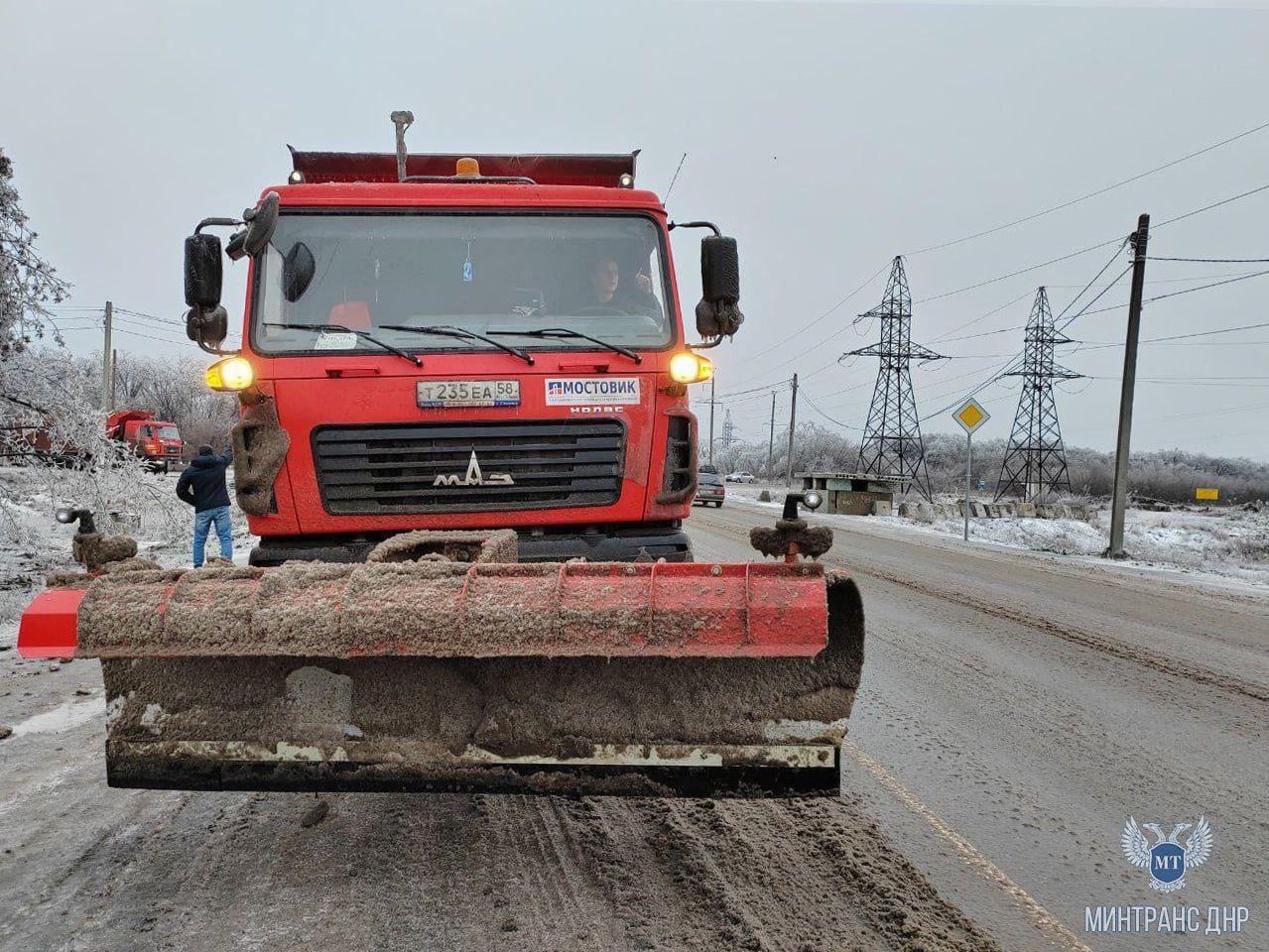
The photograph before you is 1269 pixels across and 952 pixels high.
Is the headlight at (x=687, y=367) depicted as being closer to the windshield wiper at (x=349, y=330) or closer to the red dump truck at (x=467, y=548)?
the red dump truck at (x=467, y=548)

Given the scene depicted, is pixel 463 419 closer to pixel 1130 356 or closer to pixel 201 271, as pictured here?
pixel 201 271

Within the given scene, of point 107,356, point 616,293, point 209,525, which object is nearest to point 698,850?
point 616,293

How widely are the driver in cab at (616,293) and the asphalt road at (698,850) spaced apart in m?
2.39

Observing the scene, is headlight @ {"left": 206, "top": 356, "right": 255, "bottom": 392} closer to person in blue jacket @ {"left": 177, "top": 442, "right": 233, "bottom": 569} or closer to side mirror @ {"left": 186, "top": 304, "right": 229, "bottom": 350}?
side mirror @ {"left": 186, "top": 304, "right": 229, "bottom": 350}

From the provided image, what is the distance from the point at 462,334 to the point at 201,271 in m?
1.39

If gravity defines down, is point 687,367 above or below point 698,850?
above

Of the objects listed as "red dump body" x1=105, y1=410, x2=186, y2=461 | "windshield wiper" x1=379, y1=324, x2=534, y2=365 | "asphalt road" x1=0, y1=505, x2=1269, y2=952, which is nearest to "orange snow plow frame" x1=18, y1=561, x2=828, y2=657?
"asphalt road" x1=0, y1=505, x2=1269, y2=952

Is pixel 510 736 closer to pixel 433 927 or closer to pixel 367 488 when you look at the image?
pixel 433 927

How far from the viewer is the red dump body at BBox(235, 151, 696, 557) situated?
12.6ft

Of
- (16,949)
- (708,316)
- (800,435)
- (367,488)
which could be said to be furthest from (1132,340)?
(800,435)

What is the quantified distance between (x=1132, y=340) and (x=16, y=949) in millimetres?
20675

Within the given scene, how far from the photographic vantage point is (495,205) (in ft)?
14.5

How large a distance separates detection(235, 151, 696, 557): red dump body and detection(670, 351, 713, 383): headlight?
5cm

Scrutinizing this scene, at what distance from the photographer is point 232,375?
3.80 metres
